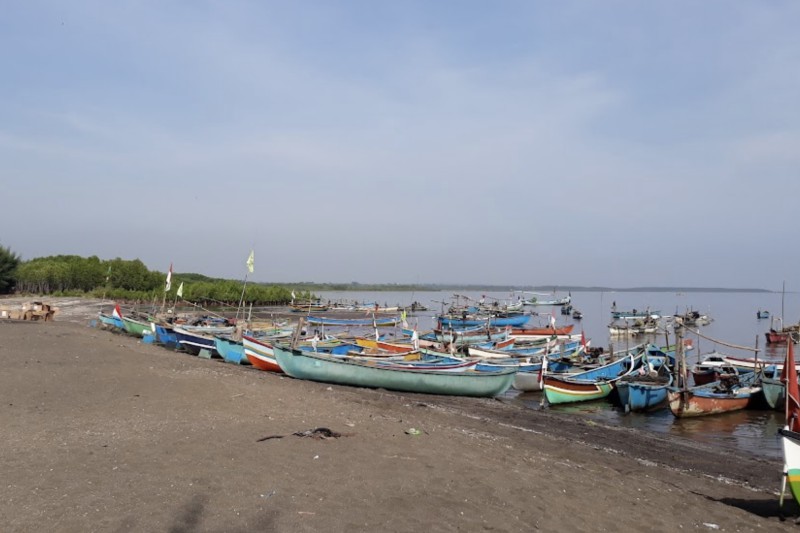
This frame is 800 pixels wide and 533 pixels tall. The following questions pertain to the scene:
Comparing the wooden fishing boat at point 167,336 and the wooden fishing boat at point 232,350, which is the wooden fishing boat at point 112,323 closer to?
the wooden fishing boat at point 167,336

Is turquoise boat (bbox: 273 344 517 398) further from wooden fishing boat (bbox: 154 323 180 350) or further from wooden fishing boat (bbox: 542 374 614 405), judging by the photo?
wooden fishing boat (bbox: 154 323 180 350)

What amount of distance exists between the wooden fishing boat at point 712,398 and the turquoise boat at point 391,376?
5376mm

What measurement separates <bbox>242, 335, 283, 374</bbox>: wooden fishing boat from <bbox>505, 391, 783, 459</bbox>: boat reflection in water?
9.16 meters

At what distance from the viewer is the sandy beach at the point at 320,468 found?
Answer: 6395 mm

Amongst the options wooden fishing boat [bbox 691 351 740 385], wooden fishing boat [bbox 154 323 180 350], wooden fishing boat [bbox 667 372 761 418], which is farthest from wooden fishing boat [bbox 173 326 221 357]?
wooden fishing boat [bbox 691 351 740 385]

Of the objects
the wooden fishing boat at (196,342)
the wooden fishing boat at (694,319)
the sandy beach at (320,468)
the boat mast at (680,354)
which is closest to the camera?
the sandy beach at (320,468)

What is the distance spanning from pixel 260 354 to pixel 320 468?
14617mm

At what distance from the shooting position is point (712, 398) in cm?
1830

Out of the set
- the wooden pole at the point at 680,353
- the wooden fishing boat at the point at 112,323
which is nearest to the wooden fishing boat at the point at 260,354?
the wooden pole at the point at 680,353

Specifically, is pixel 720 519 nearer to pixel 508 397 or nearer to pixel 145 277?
pixel 508 397

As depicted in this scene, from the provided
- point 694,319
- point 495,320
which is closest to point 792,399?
point 495,320

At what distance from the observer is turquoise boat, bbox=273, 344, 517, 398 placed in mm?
19219

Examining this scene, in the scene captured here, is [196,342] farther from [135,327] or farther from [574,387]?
[574,387]

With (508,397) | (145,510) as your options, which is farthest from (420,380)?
(145,510)
